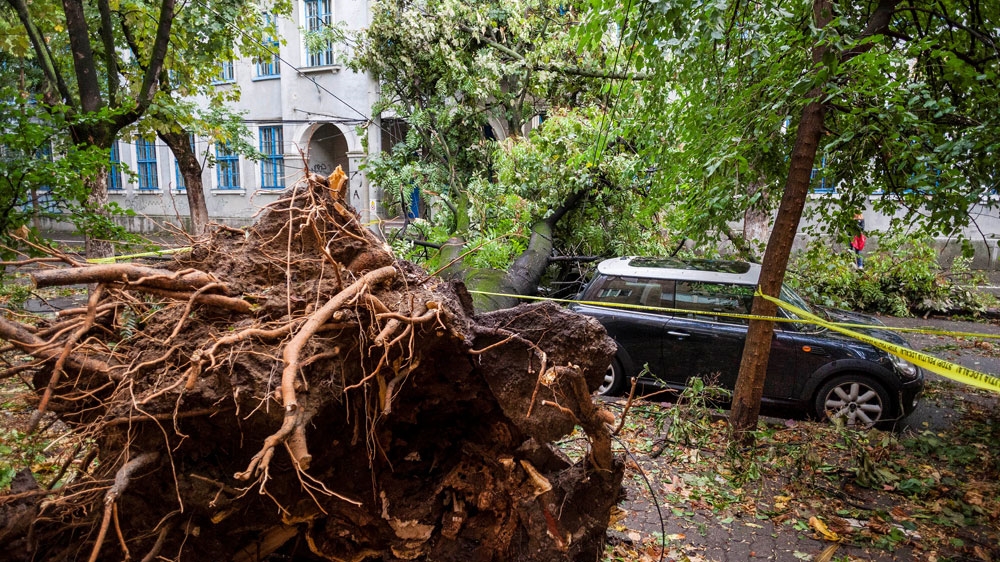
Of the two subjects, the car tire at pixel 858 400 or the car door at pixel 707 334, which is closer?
the car tire at pixel 858 400

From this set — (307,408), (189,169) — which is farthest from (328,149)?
(307,408)

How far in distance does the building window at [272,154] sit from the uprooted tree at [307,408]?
65.4 feet

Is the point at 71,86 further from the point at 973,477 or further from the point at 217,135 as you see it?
the point at 973,477

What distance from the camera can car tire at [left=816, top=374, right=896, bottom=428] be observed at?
5.74 m

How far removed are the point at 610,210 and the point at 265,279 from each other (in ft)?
25.7

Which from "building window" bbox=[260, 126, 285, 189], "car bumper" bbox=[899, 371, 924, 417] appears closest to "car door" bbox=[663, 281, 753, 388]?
"car bumper" bbox=[899, 371, 924, 417]

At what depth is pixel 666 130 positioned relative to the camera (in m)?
6.00

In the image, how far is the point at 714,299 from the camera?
→ 21.0 ft

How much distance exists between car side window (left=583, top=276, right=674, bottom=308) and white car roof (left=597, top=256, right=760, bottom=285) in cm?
7

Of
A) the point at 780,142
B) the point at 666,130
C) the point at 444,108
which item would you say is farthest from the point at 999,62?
the point at 444,108

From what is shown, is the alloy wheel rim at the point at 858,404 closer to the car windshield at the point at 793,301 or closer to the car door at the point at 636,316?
the car windshield at the point at 793,301

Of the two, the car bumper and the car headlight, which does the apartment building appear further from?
the car bumper

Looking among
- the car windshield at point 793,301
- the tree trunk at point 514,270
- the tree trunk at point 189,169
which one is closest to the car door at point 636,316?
the tree trunk at point 514,270

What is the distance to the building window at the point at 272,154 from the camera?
21400 mm
